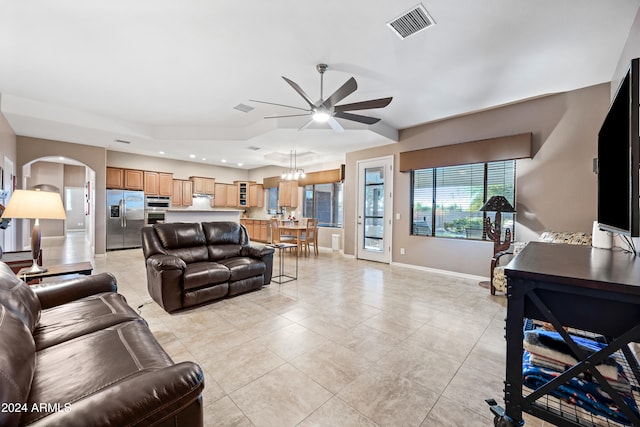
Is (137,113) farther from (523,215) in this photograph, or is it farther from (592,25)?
(523,215)

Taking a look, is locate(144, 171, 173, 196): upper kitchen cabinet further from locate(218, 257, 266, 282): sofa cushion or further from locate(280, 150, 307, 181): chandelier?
locate(218, 257, 266, 282): sofa cushion

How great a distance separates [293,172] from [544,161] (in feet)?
16.6

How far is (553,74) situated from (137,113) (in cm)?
653

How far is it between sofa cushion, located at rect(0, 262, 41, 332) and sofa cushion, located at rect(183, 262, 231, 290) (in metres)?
1.38

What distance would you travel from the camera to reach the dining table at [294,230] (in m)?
6.57

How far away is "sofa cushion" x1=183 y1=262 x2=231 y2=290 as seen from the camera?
3.04 m

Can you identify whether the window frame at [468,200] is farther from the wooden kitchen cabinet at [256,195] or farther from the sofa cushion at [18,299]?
the wooden kitchen cabinet at [256,195]

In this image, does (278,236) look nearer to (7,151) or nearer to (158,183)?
(158,183)

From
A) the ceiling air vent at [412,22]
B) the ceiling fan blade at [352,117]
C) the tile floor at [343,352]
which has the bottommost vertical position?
the tile floor at [343,352]

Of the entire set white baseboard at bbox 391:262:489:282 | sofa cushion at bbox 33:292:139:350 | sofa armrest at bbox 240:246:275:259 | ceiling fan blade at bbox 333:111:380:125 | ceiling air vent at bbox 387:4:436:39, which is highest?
ceiling air vent at bbox 387:4:436:39

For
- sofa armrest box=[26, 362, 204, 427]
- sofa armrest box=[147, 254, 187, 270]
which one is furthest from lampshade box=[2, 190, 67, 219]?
sofa armrest box=[26, 362, 204, 427]

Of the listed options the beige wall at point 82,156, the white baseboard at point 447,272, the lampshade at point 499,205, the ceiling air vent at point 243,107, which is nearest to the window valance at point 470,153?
the lampshade at point 499,205

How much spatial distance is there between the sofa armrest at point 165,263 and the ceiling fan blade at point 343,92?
2.52 metres

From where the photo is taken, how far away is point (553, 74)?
10.7ft
